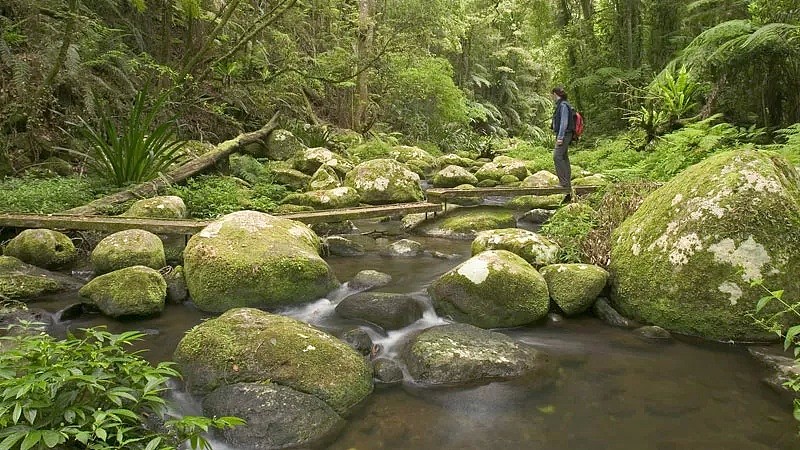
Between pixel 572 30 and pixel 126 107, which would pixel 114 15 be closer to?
pixel 126 107

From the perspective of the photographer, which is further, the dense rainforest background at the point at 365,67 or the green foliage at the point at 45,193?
the dense rainforest background at the point at 365,67

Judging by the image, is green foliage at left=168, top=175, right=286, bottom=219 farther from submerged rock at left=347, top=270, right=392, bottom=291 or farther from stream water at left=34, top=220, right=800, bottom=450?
stream water at left=34, top=220, right=800, bottom=450

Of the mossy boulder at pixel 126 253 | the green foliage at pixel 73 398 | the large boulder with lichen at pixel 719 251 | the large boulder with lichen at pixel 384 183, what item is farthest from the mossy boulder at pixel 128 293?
the large boulder with lichen at pixel 384 183

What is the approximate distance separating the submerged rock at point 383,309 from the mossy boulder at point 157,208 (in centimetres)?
321

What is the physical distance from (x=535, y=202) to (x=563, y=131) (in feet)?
5.12

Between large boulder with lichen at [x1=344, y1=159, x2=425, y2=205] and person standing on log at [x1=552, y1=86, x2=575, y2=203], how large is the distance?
98.9 inches

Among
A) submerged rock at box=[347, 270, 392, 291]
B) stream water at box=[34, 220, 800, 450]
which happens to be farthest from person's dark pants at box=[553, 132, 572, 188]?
stream water at box=[34, 220, 800, 450]

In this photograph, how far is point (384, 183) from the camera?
907 centimetres

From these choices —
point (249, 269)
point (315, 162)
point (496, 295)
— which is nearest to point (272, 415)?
point (249, 269)

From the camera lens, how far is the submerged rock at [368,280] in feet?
17.7

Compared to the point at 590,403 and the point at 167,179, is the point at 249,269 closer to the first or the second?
the point at 590,403

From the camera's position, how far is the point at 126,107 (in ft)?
30.8

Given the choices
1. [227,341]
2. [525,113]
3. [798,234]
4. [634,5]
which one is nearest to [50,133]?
[227,341]

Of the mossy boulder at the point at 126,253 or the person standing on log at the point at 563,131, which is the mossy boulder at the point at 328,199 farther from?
the person standing on log at the point at 563,131
